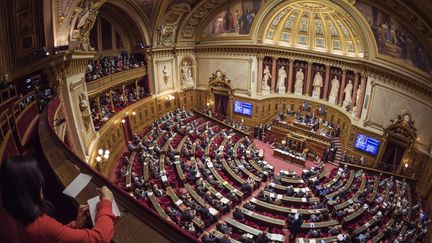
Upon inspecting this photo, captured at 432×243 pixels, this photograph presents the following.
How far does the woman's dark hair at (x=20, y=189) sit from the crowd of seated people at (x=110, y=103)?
15997 mm

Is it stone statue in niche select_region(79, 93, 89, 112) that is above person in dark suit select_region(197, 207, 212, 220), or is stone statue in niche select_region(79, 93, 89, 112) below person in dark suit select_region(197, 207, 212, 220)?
above

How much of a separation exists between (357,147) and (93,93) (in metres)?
18.8

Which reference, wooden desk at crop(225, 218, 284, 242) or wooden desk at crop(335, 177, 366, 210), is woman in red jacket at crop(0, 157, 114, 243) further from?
wooden desk at crop(335, 177, 366, 210)

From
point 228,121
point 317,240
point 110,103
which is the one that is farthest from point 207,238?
point 228,121

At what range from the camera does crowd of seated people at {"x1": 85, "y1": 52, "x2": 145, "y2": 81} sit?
734 inches

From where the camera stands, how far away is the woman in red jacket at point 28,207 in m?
2.12

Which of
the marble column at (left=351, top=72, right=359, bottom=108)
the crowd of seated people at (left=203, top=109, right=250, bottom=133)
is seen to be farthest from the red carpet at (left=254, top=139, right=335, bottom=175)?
the marble column at (left=351, top=72, right=359, bottom=108)

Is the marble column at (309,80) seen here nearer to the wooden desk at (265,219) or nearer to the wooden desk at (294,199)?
the wooden desk at (294,199)

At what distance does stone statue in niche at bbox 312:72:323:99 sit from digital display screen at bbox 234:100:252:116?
6036 millimetres

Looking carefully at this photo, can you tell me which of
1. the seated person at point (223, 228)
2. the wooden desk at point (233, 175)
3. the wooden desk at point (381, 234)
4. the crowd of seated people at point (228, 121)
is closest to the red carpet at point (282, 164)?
the crowd of seated people at point (228, 121)

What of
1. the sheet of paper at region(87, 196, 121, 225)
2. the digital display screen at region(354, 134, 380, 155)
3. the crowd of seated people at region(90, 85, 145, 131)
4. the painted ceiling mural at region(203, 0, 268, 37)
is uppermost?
the painted ceiling mural at region(203, 0, 268, 37)

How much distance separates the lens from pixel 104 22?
2241 cm

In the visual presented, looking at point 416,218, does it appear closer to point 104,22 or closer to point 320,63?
point 320,63

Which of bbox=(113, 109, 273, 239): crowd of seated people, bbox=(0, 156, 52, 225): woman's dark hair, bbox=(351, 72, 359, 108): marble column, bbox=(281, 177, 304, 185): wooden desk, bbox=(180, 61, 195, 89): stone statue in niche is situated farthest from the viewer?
bbox=(180, 61, 195, 89): stone statue in niche
